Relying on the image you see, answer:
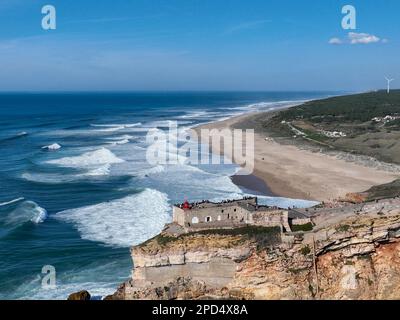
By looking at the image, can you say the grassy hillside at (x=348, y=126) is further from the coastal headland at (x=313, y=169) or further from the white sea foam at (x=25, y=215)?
the white sea foam at (x=25, y=215)

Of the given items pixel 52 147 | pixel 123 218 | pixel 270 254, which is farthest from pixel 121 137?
pixel 270 254

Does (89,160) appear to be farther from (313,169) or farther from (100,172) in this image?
(313,169)

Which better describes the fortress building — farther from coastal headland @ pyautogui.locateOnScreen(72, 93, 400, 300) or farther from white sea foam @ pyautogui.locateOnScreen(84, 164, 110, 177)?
white sea foam @ pyautogui.locateOnScreen(84, 164, 110, 177)

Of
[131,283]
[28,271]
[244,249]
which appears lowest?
[28,271]
